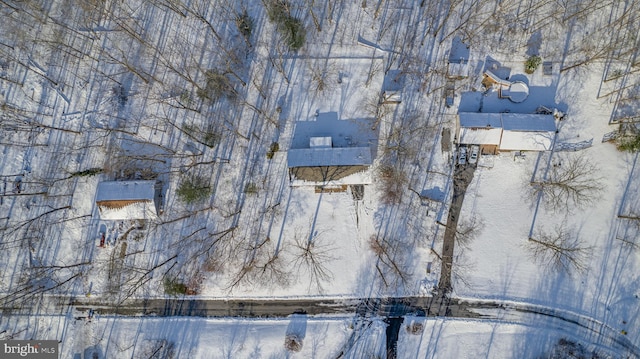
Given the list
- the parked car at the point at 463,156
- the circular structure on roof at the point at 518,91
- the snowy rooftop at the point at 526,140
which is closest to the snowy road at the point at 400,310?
the parked car at the point at 463,156

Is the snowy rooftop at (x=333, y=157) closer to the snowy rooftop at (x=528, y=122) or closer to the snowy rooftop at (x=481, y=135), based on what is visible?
the snowy rooftop at (x=481, y=135)

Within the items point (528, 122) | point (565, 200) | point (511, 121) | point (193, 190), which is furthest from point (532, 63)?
point (193, 190)

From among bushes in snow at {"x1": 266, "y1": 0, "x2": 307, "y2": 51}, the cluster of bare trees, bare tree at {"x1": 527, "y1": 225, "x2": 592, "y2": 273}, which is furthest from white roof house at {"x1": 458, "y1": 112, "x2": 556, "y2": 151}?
bushes in snow at {"x1": 266, "y1": 0, "x2": 307, "y2": 51}

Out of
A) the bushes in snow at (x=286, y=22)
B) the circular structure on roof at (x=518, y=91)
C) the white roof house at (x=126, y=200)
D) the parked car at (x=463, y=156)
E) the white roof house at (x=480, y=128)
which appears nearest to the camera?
the white roof house at (x=480, y=128)

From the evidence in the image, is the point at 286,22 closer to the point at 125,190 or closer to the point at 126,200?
the point at 125,190

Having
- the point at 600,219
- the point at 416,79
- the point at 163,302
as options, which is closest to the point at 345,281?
the point at 163,302
